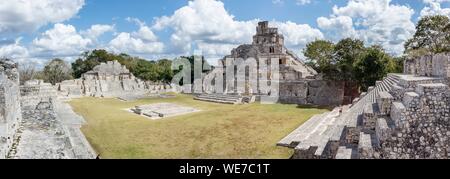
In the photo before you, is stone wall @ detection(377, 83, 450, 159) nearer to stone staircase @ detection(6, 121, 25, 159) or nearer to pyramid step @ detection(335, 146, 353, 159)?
pyramid step @ detection(335, 146, 353, 159)

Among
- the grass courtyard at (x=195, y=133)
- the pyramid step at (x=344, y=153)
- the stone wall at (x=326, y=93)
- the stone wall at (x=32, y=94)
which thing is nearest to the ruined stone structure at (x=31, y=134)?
the grass courtyard at (x=195, y=133)

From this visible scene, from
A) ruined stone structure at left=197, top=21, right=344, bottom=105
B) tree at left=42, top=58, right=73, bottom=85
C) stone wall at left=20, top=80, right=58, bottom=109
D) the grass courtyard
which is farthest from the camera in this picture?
tree at left=42, top=58, right=73, bottom=85

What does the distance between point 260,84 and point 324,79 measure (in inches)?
213

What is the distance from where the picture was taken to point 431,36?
20.7 m

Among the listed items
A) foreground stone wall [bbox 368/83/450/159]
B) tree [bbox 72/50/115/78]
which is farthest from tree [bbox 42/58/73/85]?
foreground stone wall [bbox 368/83/450/159]

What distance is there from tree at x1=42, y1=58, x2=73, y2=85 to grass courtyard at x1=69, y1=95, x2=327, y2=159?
30043 mm

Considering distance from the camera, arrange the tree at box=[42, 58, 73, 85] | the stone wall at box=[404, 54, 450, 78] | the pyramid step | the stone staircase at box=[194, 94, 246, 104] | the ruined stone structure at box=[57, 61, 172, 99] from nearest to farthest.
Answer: the pyramid step < the stone wall at box=[404, 54, 450, 78] < the stone staircase at box=[194, 94, 246, 104] < the ruined stone structure at box=[57, 61, 172, 99] < the tree at box=[42, 58, 73, 85]

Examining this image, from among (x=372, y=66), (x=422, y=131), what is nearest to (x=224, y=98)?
(x=372, y=66)

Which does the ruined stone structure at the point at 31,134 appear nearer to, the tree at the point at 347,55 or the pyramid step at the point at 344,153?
the pyramid step at the point at 344,153

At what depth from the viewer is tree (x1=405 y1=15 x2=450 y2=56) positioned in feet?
65.1

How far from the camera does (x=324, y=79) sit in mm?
22594

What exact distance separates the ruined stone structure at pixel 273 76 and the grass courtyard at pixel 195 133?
4785 mm

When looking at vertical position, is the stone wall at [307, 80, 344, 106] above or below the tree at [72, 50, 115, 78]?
below
